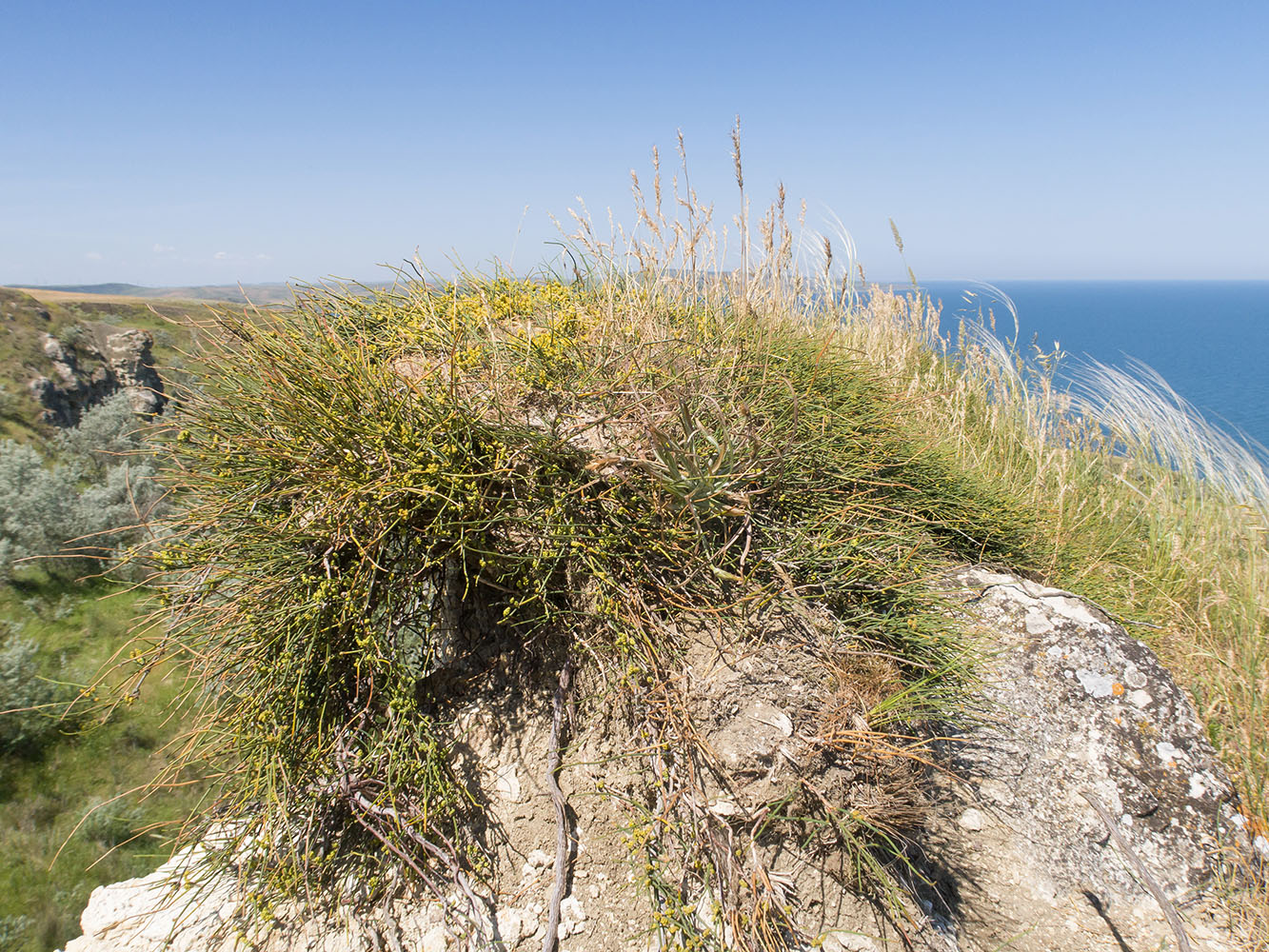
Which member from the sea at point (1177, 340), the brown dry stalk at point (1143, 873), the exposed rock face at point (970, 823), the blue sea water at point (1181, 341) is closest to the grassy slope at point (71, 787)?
the exposed rock face at point (970, 823)

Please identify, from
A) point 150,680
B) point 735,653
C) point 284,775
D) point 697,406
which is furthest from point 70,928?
point 697,406

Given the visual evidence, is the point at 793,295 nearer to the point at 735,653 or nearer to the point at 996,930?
the point at 735,653

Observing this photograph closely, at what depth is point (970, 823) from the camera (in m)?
2.34

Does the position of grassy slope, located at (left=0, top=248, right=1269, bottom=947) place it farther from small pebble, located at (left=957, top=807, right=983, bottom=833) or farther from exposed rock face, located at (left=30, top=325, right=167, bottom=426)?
exposed rock face, located at (left=30, top=325, right=167, bottom=426)

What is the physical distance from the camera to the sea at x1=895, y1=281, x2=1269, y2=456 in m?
6.39

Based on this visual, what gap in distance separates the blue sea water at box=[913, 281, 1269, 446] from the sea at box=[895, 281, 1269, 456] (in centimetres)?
4

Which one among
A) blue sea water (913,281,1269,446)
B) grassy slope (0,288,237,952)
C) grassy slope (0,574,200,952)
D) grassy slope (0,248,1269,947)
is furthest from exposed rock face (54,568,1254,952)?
blue sea water (913,281,1269,446)

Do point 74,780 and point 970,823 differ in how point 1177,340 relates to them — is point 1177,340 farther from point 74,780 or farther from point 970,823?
point 74,780

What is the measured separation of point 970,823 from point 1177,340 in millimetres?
92604

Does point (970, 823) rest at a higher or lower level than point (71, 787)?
higher

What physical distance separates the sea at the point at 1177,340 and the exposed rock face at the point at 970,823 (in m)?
3.20

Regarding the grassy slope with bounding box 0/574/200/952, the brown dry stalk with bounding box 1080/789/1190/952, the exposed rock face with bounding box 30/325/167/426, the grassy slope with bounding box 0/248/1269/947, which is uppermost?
the grassy slope with bounding box 0/248/1269/947

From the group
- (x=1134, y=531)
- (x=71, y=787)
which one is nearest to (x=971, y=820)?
(x=1134, y=531)

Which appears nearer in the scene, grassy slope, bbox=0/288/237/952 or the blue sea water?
grassy slope, bbox=0/288/237/952
